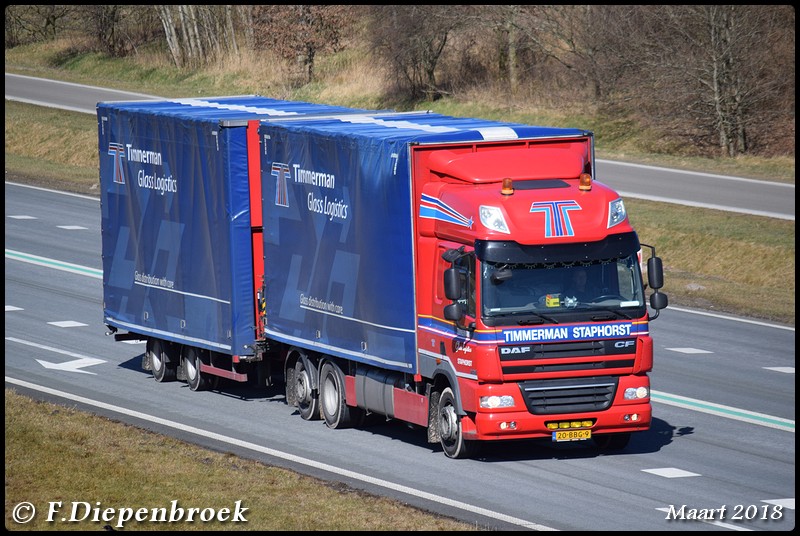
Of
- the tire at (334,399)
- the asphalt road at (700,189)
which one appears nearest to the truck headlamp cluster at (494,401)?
the tire at (334,399)

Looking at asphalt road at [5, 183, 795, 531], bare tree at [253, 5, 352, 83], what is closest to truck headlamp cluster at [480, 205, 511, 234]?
asphalt road at [5, 183, 795, 531]

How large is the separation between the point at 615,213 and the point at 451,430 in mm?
3268

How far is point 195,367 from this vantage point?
2130cm

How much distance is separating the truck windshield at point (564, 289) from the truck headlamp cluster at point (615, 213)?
43 cm

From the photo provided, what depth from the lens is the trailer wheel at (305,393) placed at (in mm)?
19062

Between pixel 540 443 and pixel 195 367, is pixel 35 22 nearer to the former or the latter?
pixel 195 367

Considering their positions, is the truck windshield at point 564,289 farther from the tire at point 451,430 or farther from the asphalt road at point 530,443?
the asphalt road at point 530,443

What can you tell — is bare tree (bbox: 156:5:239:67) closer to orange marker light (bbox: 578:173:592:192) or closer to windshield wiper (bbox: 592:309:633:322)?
orange marker light (bbox: 578:173:592:192)

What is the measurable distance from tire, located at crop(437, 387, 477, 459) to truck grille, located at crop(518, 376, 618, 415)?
98cm

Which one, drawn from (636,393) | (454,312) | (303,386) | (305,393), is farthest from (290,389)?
(636,393)

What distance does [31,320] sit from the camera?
2628 centimetres

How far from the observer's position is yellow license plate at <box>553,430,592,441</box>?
15.9 metres

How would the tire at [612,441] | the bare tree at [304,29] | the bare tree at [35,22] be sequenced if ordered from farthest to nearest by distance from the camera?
the bare tree at [35,22] → the bare tree at [304,29] → the tire at [612,441]

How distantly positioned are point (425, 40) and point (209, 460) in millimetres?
39386
